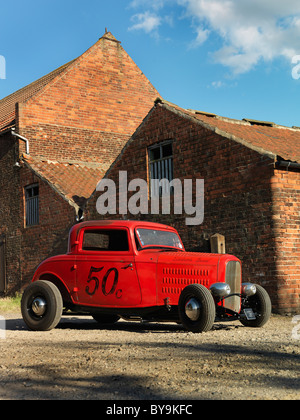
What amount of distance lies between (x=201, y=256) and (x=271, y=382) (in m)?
3.63

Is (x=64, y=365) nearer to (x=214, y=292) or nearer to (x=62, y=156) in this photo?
(x=214, y=292)

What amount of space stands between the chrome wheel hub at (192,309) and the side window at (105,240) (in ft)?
4.93

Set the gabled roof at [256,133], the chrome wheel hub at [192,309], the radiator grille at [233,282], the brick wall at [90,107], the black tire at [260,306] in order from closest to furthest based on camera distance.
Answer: the chrome wheel hub at [192,309]
the radiator grille at [233,282]
the black tire at [260,306]
the gabled roof at [256,133]
the brick wall at [90,107]

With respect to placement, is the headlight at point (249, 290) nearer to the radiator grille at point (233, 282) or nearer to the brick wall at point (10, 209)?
the radiator grille at point (233, 282)

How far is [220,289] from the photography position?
7.59m

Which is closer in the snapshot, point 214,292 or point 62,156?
point 214,292

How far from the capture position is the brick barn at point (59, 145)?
18.5 metres

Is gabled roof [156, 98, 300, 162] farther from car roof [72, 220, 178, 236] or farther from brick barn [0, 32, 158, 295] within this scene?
brick barn [0, 32, 158, 295]

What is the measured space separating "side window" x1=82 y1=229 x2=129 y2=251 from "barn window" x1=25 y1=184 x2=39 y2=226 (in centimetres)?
1065

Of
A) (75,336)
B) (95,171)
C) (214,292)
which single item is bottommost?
(75,336)

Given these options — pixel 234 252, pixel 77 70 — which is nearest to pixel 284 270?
pixel 234 252

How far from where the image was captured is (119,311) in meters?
8.41

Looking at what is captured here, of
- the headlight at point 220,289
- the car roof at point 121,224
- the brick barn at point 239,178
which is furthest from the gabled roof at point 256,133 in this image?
the headlight at point 220,289

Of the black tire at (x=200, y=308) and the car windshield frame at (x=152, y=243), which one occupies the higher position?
the car windshield frame at (x=152, y=243)
